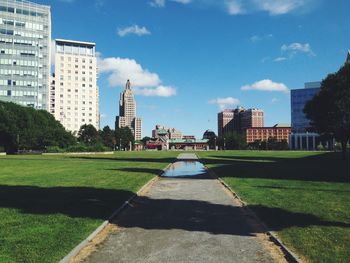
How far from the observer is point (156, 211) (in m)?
15.4

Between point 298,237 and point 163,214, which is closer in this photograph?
point 298,237

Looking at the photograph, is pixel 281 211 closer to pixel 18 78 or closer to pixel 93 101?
pixel 18 78

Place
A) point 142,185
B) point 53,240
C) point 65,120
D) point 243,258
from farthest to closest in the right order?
point 65,120
point 142,185
point 53,240
point 243,258

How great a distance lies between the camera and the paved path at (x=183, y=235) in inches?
360

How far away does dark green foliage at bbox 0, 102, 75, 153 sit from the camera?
99500mm

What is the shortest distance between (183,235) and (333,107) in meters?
50.2

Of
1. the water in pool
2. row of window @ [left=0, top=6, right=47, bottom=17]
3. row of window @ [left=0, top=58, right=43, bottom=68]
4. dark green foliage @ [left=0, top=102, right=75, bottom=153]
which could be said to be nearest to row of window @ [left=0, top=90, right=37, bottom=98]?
row of window @ [left=0, top=58, right=43, bottom=68]

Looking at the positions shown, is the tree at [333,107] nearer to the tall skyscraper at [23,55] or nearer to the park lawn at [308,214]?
the park lawn at [308,214]

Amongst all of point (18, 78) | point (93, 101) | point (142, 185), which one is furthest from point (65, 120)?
point (142, 185)

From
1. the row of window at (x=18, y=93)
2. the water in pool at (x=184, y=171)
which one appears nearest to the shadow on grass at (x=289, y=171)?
the water in pool at (x=184, y=171)

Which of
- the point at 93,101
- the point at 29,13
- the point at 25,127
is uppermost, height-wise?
the point at 29,13

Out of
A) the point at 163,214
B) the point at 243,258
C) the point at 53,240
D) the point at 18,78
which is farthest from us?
the point at 18,78

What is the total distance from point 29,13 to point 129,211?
15135 centimetres

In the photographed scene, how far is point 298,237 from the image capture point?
34.8ft
